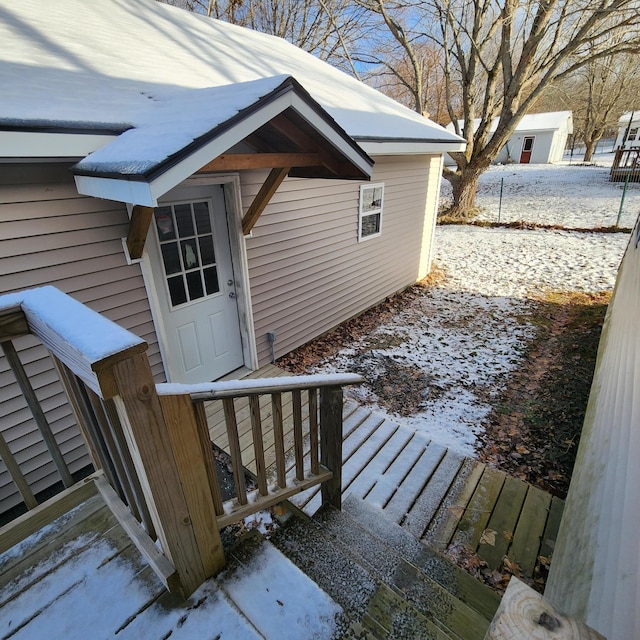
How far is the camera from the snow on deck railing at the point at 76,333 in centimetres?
98

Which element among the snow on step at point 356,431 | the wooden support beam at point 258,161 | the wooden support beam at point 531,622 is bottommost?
the snow on step at point 356,431

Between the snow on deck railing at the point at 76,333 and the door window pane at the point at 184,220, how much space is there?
2.57 m

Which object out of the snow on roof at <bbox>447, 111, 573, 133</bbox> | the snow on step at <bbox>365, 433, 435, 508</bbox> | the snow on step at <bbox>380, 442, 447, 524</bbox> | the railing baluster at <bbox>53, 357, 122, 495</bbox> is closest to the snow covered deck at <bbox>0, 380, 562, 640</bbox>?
the railing baluster at <bbox>53, 357, 122, 495</bbox>

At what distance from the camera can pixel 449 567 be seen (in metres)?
2.21

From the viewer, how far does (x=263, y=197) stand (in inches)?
155

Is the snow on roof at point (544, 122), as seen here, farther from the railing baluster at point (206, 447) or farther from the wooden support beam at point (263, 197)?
the railing baluster at point (206, 447)

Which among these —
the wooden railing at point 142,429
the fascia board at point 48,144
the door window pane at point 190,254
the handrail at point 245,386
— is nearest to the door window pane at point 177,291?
the door window pane at point 190,254

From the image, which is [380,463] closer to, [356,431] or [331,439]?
[356,431]

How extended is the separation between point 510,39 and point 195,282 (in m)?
→ 11.6

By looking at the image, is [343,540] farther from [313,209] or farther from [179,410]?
[313,209]

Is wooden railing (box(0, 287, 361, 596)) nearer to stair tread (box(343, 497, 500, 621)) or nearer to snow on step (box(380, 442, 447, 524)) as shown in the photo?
stair tread (box(343, 497, 500, 621))

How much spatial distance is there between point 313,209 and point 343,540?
4.28 metres

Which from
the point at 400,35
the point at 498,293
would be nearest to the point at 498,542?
the point at 498,293

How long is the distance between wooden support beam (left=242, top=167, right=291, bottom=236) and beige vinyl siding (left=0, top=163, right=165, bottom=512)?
4.34 feet
